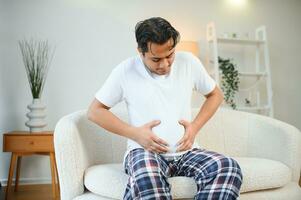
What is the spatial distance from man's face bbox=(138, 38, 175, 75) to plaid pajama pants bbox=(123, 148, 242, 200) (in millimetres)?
294

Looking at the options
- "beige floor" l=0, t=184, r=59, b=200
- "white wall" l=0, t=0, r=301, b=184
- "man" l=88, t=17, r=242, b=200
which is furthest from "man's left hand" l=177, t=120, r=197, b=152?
"white wall" l=0, t=0, r=301, b=184

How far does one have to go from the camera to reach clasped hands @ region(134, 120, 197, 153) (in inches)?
42.0

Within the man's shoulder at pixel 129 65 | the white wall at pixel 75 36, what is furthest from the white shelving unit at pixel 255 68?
the man's shoulder at pixel 129 65

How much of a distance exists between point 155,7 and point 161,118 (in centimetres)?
203

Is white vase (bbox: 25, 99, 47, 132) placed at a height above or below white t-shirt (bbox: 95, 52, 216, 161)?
below

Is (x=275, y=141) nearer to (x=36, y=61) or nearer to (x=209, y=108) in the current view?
(x=209, y=108)

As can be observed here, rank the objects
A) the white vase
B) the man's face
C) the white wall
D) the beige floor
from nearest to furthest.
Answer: the man's face, the beige floor, the white vase, the white wall

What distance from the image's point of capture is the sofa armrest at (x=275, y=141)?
1.32 meters

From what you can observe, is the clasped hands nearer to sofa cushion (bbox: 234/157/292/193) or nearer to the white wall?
sofa cushion (bbox: 234/157/292/193)

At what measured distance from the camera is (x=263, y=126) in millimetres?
1518

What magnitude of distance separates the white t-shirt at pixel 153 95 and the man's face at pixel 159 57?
54 mm

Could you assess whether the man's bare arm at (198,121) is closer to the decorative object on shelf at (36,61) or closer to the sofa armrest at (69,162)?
the sofa armrest at (69,162)

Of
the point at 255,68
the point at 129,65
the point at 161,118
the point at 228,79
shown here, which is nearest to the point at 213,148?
the point at 161,118

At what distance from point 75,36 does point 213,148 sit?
1.73 m
